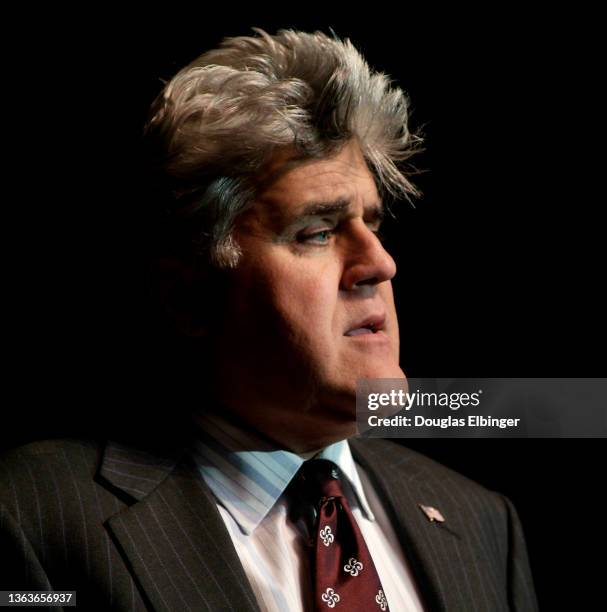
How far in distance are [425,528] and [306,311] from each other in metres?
0.55

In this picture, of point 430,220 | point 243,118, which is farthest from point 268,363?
point 430,220

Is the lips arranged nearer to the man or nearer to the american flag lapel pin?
the man

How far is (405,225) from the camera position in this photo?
2309mm

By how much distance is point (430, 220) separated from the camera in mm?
2305

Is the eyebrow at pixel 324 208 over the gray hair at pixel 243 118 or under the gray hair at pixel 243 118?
under

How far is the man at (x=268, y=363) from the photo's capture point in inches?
63.6

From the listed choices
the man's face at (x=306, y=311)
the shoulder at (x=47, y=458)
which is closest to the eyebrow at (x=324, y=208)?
the man's face at (x=306, y=311)

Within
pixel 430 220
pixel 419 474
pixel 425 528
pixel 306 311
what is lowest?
pixel 425 528

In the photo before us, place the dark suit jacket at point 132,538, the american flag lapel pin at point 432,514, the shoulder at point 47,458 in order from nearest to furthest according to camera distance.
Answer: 1. the dark suit jacket at point 132,538
2. the shoulder at point 47,458
3. the american flag lapel pin at point 432,514

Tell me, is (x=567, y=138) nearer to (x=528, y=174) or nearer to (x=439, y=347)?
(x=528, y=174)

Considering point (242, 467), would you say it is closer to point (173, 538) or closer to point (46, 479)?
point (173, 538)

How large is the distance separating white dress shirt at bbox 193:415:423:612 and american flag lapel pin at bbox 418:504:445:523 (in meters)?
0.12

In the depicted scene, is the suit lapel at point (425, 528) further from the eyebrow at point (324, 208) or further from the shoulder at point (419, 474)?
the eyebrow at point (324, 208)

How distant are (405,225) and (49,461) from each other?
42.0 inches
